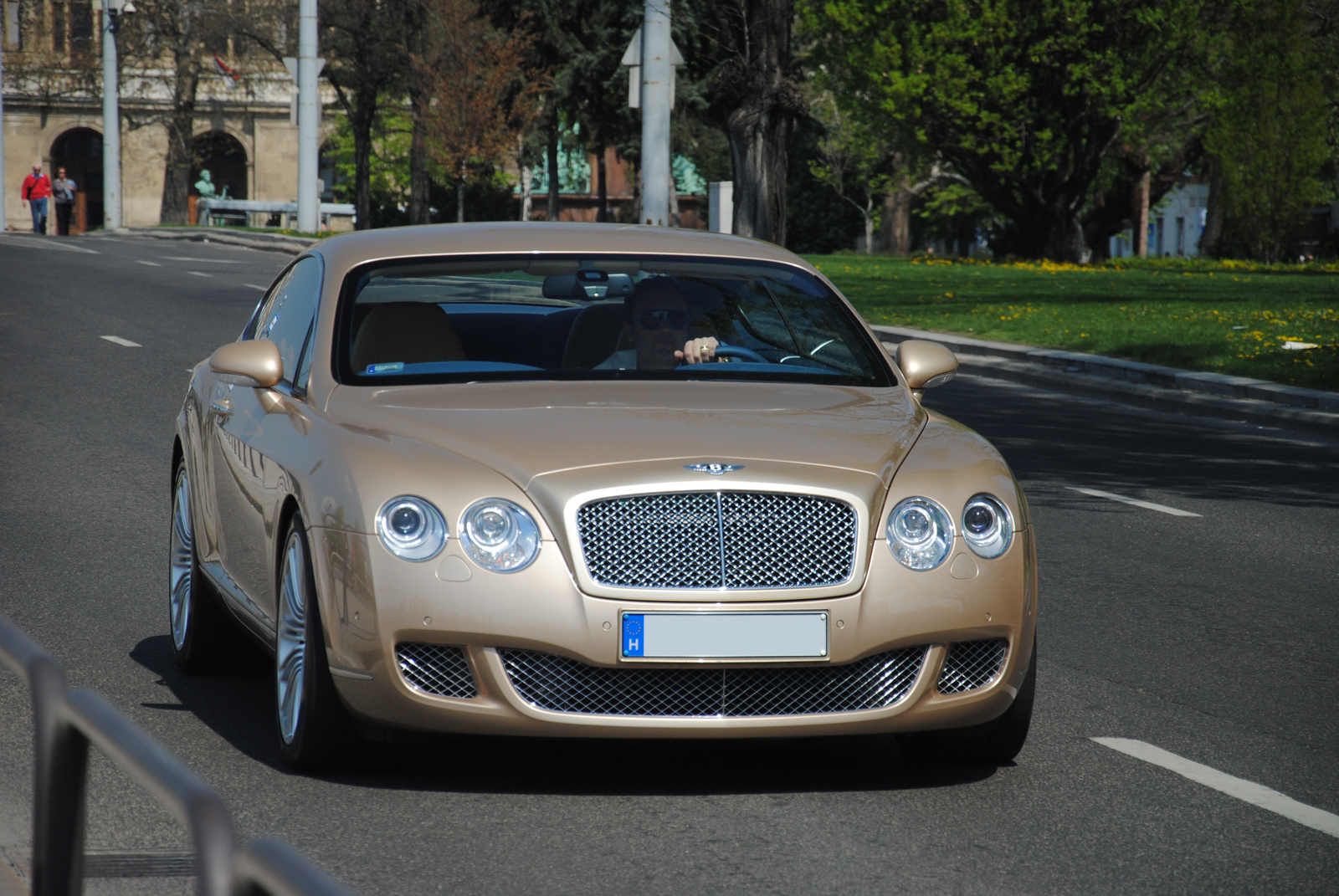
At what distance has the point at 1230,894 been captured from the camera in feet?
13.6

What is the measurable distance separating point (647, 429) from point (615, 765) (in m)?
0.95

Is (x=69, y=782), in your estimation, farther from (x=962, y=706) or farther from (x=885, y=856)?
(x=962, y=706)

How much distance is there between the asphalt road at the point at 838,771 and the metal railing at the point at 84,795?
0.19 metres

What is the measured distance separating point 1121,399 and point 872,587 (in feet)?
42.0

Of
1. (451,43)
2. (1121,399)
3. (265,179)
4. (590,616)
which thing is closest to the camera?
(590,616)

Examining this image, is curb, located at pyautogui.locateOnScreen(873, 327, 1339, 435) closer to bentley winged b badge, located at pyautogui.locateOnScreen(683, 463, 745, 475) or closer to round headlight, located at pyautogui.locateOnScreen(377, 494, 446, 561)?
bentley winged b badge, located at pyautogui.locateOnScreen(683, 463, 745, 475)

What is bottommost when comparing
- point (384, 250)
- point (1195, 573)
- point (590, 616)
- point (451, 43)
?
point (1195, 573)

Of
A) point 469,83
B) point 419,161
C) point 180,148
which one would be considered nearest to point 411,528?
point 469,83

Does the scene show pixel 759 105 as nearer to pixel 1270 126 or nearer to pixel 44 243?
pixel 44 243

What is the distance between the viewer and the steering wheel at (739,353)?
611 centimetres

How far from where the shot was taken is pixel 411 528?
15.3 feet

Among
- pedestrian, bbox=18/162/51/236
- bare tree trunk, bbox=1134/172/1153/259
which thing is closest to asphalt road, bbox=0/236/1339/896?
pedestrian, bbox=18/162/51/236

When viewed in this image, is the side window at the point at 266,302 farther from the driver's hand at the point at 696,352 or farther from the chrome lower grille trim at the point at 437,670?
the chrome lower grille trim at the point at 437,670

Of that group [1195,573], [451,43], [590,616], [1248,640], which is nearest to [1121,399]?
[1195,573]
